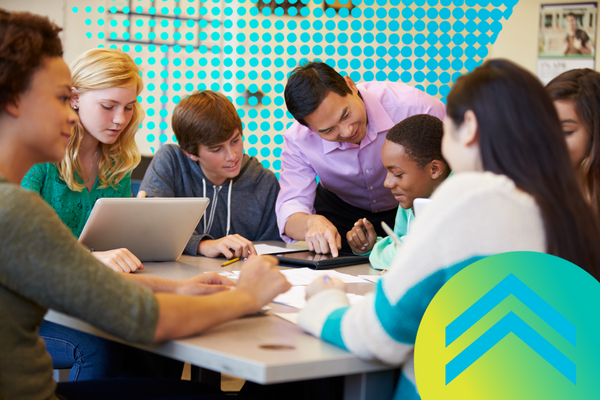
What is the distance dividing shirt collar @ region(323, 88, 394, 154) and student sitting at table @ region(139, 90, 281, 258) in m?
0.32

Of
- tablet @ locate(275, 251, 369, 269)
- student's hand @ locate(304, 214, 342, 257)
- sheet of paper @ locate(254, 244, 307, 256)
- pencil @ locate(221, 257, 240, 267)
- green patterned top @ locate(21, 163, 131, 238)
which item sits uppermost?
green patterned top @ locate(21, 163, 131, 238)

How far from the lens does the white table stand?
0.76m

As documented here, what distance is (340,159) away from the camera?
2406mm

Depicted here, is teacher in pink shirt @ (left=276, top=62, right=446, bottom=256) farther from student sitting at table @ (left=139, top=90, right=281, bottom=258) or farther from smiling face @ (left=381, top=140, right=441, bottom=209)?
smiling face @ (left=381, top=140, right=441, bottom=209)

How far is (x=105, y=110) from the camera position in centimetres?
177

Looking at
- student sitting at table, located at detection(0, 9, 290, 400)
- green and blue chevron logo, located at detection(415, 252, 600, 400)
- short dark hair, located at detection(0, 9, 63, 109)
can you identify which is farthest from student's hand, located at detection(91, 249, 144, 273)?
green and blue chevron logo, located at detection(415, 252, 600, 400)

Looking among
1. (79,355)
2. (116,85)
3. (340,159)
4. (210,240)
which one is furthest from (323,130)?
(79,355)

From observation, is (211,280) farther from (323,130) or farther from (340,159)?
(340,159)

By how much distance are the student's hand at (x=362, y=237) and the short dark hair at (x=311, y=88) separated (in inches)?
21.3

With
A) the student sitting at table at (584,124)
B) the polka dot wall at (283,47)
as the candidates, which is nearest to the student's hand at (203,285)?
the student sitting at table at (584,124)

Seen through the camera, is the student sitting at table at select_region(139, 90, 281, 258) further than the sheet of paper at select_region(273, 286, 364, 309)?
Yes

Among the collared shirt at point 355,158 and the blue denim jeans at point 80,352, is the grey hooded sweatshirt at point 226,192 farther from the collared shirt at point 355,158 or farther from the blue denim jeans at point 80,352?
the blue denim jeans at point 80,352

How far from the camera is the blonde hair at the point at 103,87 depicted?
5.73 ft

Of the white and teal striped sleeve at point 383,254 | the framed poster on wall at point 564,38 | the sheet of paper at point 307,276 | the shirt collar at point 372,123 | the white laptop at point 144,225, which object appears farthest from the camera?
the framed poster on wall at point 564,38
